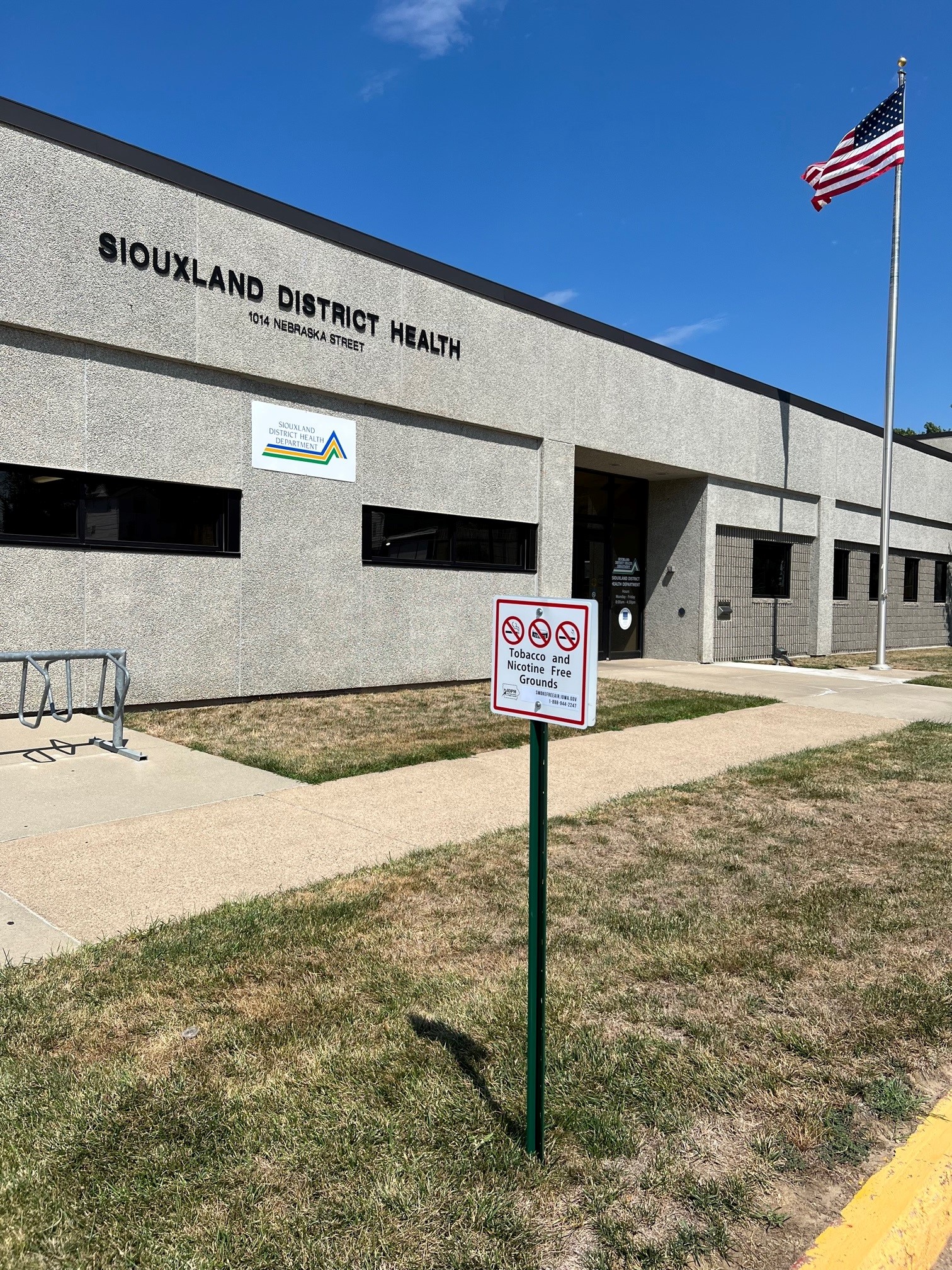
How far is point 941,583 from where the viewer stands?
90.4ft

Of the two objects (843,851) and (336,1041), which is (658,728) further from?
(336,1041)

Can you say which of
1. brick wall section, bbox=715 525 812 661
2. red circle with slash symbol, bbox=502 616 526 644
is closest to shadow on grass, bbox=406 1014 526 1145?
red circle with slash symbol, bbox=502 616 526 644

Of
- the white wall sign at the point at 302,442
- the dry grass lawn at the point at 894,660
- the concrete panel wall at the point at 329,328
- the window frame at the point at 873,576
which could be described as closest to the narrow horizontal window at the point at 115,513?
the white wall sign at the point at 302,442

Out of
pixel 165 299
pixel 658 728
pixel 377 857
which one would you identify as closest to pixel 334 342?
pixel 165 299

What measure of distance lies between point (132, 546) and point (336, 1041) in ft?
25.6

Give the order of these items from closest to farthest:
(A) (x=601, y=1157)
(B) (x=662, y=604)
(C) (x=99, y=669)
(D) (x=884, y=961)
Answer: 1. (A) (x=601, y=1157)
2. (D) (x=884, y=961)
3. (C) (x=99, y=669)
4. (B) (x=662, y=604)

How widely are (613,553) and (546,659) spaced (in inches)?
623

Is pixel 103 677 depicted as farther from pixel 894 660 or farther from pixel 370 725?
pixel 894 660

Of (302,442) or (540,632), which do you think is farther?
(302,442)

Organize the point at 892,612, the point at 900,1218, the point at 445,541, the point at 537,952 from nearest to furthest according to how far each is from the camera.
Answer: the point at 900,1218
the point at 537,952
the point at 445,541
the point at 892,612

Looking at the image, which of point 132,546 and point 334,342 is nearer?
point 132,546

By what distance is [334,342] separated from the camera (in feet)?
37.9

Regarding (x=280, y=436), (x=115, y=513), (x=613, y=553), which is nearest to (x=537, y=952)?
(x=115, y=513)

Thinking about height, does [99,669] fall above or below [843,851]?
above
